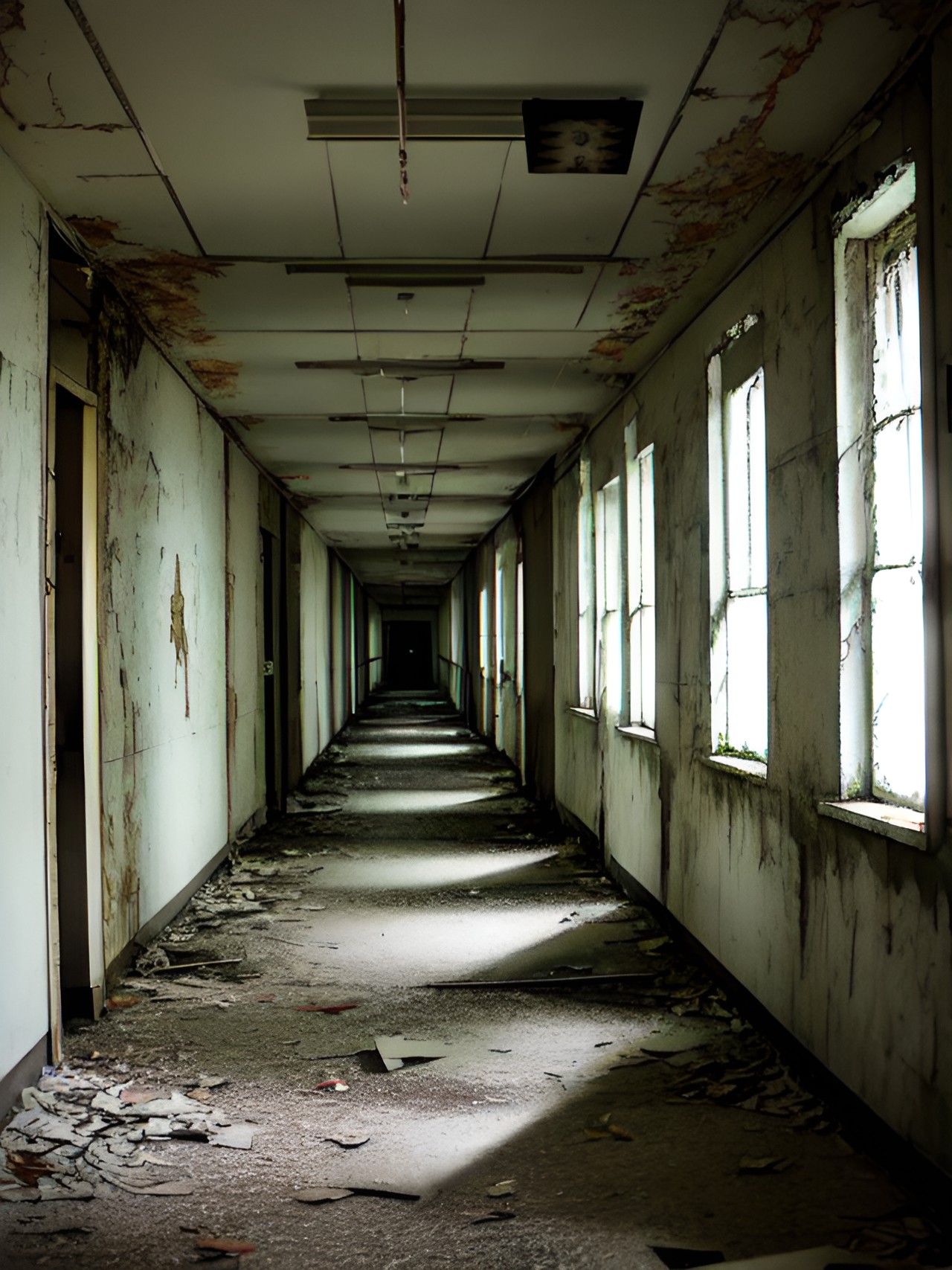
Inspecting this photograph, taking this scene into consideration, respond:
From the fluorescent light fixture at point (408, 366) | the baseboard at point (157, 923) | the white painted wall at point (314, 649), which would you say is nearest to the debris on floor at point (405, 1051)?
the baseboard at point (157, 923)

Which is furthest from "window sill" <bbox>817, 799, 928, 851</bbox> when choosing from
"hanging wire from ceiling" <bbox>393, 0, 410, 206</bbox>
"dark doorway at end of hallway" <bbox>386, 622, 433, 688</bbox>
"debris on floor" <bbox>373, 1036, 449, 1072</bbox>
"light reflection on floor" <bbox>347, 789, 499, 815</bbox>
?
"dark doorway at end of hallway" <bbox>386, 622, 433, 688</bbox>

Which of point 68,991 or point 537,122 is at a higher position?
point 537,122

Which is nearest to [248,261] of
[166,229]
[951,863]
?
[166,229]

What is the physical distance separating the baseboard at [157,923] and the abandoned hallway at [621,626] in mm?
40

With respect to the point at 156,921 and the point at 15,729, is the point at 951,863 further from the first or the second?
the point at 156,921

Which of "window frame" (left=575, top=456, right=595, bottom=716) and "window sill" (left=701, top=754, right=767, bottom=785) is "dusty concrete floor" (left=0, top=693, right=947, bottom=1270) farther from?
"window frame" (left=575, top=456, right=595, bottom=716)

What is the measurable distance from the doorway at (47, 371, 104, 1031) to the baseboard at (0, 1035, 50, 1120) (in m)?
0.55

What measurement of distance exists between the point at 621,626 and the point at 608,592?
61 centimetres

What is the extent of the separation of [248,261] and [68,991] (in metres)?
2.69

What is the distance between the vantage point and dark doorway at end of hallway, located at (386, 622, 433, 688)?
36.6 m

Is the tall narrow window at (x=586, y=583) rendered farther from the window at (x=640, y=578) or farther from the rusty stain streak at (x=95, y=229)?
the rusty stain streak at (x=95, y=229)

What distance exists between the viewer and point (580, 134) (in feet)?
9.66

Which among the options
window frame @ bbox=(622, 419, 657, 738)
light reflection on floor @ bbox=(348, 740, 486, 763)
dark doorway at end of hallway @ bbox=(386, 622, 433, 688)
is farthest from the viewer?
dark doorway at end of hallway @ bbox=(386, 622, 433, 688)

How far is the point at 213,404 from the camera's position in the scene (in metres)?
6.14
